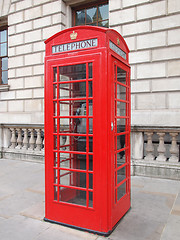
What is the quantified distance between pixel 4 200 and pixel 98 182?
2.20 meters

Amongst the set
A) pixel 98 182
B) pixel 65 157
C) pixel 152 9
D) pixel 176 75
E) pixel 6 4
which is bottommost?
pixel 98 182

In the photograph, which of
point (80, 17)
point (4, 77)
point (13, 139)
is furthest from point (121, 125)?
point (4, 77)

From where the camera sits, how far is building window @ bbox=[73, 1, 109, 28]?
8.33m

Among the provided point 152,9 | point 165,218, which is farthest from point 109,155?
point 152,9

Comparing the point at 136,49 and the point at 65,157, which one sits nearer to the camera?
the point at 65,157

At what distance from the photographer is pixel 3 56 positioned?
1067cm

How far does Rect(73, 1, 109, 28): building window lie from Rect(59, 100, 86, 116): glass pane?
6151mm

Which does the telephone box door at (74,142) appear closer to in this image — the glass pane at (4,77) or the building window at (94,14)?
the building window at (94,14)

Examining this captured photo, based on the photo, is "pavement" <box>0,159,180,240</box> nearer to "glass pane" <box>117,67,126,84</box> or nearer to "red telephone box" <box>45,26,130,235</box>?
"red telephone box" <box>45,26,130,235</box>

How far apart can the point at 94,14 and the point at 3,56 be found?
494 cm

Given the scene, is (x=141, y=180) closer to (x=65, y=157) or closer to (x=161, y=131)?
(x=161, y=131)

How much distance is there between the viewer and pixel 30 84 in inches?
373

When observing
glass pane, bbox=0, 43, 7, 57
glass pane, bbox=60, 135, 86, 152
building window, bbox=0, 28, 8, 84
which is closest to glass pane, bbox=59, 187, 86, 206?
glass pane, bbox=60, 135, 86, 152

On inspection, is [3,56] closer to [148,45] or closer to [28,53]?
[28,53]
